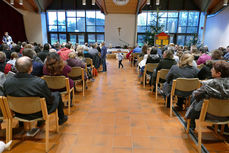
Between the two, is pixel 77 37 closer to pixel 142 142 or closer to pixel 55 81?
pixel 55 81

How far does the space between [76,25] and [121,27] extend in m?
3.89

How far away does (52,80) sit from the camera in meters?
2.88

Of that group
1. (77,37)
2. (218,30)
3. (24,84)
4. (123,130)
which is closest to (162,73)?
(123,130)

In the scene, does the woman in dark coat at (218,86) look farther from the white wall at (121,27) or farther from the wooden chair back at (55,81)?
the white wall at (121,27)

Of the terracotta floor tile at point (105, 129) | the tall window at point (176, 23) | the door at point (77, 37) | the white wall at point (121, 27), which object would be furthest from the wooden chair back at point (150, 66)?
the door at point (77, 37)

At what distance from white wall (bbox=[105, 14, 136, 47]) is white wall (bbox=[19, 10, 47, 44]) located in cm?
516

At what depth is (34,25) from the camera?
13422 mm

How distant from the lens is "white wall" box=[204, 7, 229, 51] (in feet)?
32.8

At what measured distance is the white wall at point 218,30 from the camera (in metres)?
9.98

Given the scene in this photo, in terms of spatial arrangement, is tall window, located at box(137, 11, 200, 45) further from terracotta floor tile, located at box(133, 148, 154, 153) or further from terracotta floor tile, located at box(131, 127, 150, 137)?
terracotta floor tile, located at box(133, 148, 154, 153)

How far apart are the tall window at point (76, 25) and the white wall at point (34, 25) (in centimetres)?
83

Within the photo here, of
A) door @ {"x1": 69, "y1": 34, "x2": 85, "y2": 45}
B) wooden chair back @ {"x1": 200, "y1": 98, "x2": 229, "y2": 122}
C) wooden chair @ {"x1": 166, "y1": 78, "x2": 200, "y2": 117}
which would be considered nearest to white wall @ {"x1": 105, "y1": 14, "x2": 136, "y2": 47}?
door @ {"x1": 69, "y1": 34, "x2": 85, "y2": 45}

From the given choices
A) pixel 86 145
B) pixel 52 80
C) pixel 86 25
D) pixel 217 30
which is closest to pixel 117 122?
pixel 86 145

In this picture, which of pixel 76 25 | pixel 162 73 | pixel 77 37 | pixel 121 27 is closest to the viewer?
pixel 162 73
